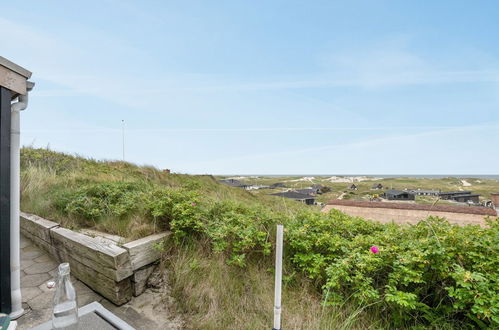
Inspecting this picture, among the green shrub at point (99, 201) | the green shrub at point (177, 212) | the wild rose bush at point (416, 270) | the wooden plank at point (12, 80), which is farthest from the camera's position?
the green shrub at point (99, 201)

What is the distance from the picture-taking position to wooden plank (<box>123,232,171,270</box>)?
2.24 meters

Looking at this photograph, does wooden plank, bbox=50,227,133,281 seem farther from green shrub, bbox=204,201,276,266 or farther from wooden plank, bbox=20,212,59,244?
green shrub, bbox=204,201,276,266

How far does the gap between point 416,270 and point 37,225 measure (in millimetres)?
4698

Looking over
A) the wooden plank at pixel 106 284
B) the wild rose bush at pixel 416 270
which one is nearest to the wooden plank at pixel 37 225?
the wooden plank at pixel 106 284

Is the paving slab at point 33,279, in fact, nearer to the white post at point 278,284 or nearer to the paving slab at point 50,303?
the paving slab at point 50,303

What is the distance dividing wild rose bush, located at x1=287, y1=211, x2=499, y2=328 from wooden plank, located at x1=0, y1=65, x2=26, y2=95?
2917 millimetres

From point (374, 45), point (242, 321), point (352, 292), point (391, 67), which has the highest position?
point (391, 67)

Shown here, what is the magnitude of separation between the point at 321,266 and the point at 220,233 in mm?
984

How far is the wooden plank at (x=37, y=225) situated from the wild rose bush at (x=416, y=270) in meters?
3.40

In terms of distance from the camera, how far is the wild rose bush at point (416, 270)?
1.41m

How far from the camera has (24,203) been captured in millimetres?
4266

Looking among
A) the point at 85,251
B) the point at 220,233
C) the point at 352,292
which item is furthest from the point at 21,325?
the point at 352,292

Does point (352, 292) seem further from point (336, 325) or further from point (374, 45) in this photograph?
point (374, 45)

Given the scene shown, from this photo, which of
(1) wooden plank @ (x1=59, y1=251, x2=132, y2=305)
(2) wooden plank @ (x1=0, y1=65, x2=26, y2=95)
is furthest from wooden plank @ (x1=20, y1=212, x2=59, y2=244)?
(2) wooden plank @ (x1=0, y1=65, x2=26, y2=95)
